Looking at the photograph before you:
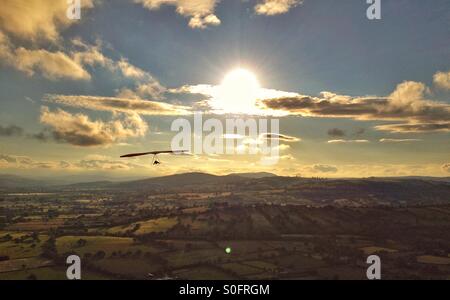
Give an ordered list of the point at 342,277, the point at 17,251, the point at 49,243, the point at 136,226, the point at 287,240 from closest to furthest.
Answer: the point at 342,277 → the point at 17,251 → the point at 49,243 → the point at 287,240 → the point at 136,226

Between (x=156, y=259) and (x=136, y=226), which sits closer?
(x=156, y=259)

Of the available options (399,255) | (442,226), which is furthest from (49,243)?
(442,226)

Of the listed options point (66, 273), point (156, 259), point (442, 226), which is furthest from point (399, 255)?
point (66, 273)
